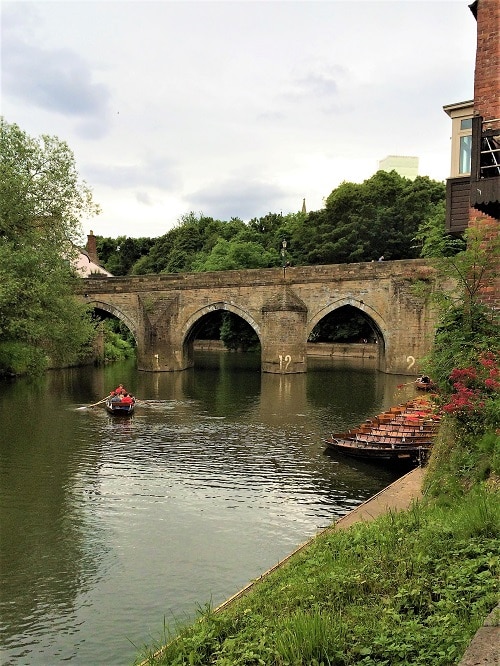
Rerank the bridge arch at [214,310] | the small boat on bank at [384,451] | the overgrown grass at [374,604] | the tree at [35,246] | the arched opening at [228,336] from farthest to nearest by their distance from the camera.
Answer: the arched opening at [228,336]
the bridge arch at [214,310]
the tree at [35,246]
the small boat on bank at [384,451]
the overgrown grass at [374,604]

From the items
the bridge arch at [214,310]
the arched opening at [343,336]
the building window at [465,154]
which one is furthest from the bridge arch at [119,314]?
the building window at [465,154]

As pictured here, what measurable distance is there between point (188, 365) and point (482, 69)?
30.2 metres

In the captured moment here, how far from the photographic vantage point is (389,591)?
5137mm

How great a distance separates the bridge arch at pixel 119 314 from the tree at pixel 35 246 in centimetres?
1403

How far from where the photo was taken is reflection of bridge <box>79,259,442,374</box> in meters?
32.9

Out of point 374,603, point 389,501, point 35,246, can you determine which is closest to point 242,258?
point 35,246

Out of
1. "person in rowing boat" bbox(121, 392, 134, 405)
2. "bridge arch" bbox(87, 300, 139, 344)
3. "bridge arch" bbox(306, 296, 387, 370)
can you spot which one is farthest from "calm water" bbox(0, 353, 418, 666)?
"bridge arch" bbox(87, 300, 139, 344)

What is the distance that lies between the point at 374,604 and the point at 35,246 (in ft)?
66.9

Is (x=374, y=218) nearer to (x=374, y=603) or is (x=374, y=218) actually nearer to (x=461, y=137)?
(x=461, y=137)

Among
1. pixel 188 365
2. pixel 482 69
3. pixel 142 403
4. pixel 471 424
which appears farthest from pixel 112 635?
pixel 188 365

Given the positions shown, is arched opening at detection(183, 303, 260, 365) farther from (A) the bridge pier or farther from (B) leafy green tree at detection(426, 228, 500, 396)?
(B) leafy green tree at detection(426, 228, 500, 396)

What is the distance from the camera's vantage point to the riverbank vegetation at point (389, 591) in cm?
411

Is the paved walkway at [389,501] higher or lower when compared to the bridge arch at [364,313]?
lower

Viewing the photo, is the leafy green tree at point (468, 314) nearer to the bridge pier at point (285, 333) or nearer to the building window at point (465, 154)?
the building window at point (465, 154)
